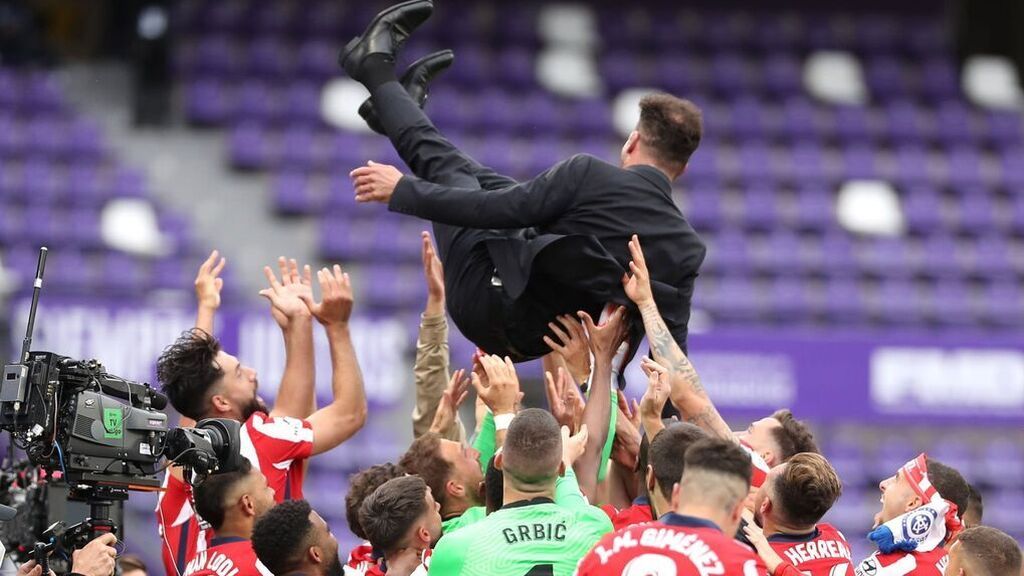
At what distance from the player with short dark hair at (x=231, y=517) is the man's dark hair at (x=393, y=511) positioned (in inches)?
18.0

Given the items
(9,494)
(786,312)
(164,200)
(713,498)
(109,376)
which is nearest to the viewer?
(713,498)

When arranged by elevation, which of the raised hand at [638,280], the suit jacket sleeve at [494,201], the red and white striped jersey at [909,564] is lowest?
the red and white striped jersey at [909,564]

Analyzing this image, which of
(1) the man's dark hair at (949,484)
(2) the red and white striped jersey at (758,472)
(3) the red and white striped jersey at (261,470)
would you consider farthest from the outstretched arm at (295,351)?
(1) the man's dark hair at (949,484)

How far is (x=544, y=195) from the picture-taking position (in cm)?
520

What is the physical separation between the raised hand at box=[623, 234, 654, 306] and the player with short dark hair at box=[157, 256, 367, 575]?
48.0 inches

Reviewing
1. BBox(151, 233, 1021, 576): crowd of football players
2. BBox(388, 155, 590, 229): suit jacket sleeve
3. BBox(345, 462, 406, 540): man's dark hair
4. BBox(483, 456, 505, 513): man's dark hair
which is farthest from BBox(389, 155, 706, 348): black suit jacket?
BBox(345, 462, 406, 540): man's dark hair

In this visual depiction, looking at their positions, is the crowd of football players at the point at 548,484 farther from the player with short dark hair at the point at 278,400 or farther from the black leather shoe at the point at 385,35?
the black leather shoe at the point at 385,35

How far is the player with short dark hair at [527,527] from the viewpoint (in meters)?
4.40

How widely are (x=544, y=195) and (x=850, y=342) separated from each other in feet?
27.4

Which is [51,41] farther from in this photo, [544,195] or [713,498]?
[713,498]

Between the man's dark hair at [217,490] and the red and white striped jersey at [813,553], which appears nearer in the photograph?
the red and white striped jersey at [813,553]

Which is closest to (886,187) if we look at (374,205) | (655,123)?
(374,205)

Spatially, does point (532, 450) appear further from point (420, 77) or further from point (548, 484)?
point (420, 77)

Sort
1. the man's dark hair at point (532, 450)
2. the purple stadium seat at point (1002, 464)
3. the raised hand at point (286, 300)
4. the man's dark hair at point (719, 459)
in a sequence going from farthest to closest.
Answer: the purple stadium seat at point (1002, 464)
the raised hand at point (286, 300)
the man's dark hair at point (532, 450)
the man's dark hair at point (719, 459)
